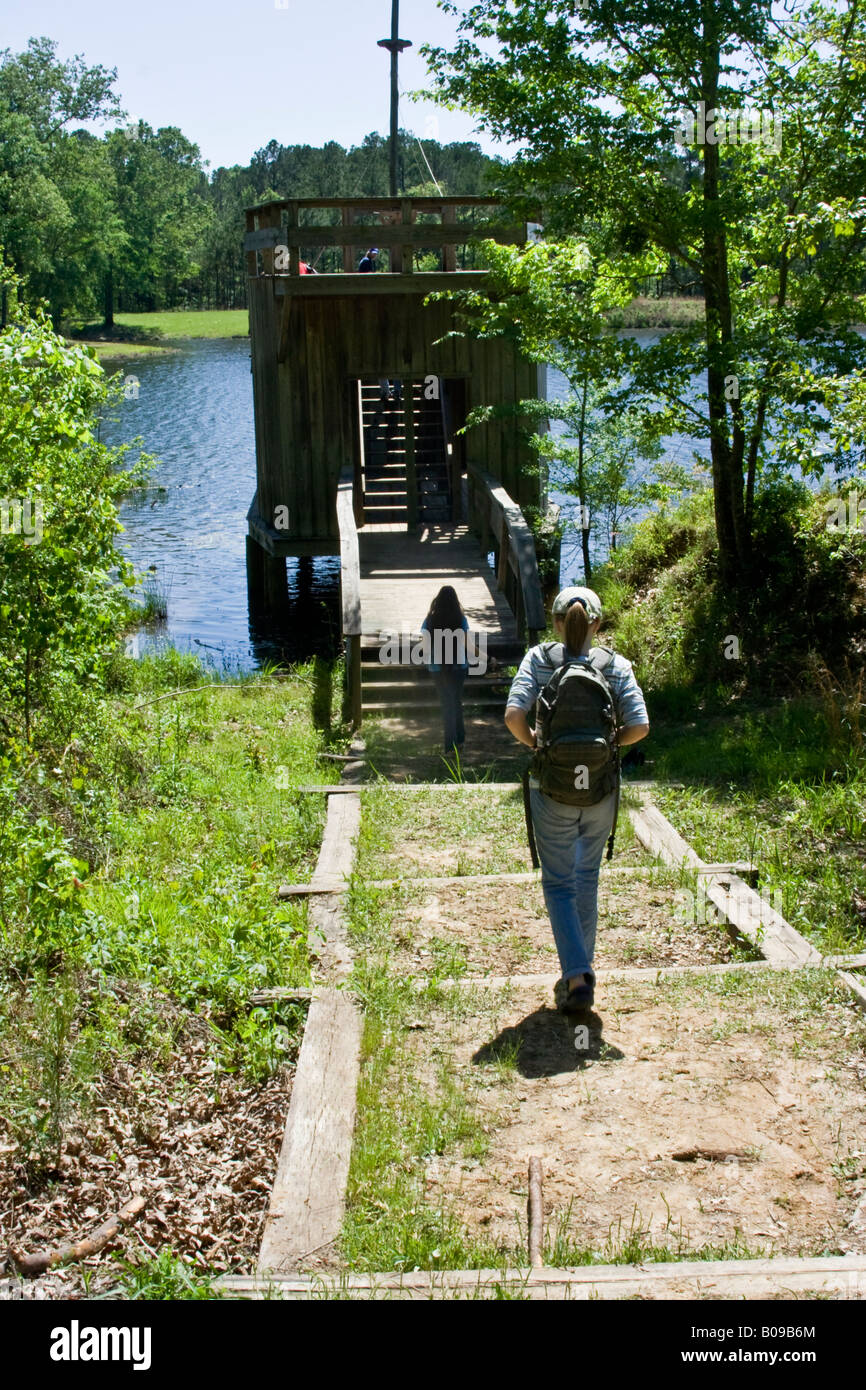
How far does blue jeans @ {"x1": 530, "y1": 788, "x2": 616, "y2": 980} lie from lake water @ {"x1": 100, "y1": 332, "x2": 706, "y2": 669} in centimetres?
942

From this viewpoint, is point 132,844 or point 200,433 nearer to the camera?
point 132,844

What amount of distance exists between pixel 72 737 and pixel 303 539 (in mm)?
8649

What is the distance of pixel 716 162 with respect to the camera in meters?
12.1

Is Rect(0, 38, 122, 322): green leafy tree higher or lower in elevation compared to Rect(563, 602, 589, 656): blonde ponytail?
higher

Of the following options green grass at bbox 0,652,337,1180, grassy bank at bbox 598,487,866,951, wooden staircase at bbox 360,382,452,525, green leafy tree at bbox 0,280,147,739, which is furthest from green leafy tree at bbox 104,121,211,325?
green grass at bbox 0,652,337,1180

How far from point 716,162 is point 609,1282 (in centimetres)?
1114

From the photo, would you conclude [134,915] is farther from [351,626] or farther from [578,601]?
[351,626]

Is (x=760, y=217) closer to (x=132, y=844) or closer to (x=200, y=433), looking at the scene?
(x=132, y=844)

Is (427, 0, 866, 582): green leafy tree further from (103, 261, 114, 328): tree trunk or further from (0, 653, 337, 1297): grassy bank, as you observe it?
(103, 261, 114, 328): tree trunk

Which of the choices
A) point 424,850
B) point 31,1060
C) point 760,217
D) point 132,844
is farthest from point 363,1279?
point 760,217

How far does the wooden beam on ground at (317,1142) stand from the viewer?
391cm

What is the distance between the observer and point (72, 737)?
9.53 m

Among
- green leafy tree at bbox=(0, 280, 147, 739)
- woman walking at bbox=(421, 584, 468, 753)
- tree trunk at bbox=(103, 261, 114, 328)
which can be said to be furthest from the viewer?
tree trunk at bbox=(103, 261, 114, 328)

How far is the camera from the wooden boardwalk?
12945mm
